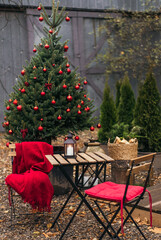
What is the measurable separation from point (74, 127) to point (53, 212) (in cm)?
140

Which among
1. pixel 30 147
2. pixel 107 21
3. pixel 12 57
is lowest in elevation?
pixel 30 147

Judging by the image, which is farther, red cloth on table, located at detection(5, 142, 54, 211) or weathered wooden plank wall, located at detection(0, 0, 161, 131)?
weathered wooden plank wall, located at detection(0, 0, 161, 131)

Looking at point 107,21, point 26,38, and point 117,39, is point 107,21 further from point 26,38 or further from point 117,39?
point 26,38

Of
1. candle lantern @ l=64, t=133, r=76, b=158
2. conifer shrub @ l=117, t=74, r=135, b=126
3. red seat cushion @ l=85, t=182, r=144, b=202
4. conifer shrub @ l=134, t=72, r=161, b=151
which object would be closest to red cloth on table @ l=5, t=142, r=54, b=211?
candle lantern @ l=64, t=133, r=76, b=158

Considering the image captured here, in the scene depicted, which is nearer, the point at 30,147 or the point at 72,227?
the point at 72,227

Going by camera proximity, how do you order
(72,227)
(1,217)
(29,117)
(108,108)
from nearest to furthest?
(72,227) → (1,217) → (29,117) → (108,108)

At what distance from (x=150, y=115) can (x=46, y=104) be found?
2797 mm

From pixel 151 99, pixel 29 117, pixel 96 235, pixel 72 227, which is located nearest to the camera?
pixel 96 235

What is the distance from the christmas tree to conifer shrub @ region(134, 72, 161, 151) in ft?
6.66

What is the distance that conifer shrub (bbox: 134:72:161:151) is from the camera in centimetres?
670

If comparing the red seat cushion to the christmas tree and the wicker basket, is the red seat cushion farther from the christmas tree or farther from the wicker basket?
the wicker basket

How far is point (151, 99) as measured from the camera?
6.73 metres

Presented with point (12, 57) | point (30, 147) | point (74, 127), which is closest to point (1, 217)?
point (30, 147)

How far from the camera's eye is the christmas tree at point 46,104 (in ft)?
15.6
